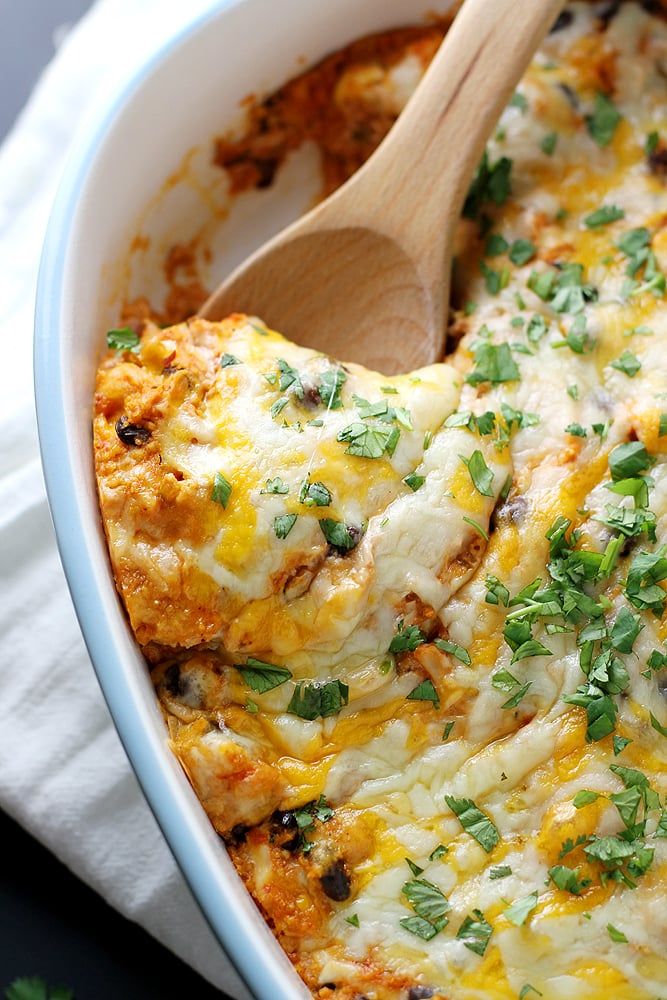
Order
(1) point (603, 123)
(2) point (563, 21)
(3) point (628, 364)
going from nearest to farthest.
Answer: (3) point (628, 364), (1) point (603, 123), (2) point (563, 21)

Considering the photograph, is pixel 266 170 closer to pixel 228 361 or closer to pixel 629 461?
pixel 228 361

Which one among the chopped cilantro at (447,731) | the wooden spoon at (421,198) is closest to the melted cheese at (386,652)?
the chopped cilantro at (447,731)

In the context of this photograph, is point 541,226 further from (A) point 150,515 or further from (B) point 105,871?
(B) point 105,871

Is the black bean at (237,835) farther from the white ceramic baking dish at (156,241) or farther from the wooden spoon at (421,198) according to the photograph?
the wooden spoon at (421,198)

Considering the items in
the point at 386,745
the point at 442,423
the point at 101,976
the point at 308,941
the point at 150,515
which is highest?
the point at 150,515

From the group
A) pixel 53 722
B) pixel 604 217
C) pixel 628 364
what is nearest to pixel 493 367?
pixel 628 364

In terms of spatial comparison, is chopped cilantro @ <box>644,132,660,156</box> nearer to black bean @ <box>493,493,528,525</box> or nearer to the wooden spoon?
the wooden spoon

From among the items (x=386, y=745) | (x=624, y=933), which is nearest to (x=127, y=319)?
(x=386, y=745)
